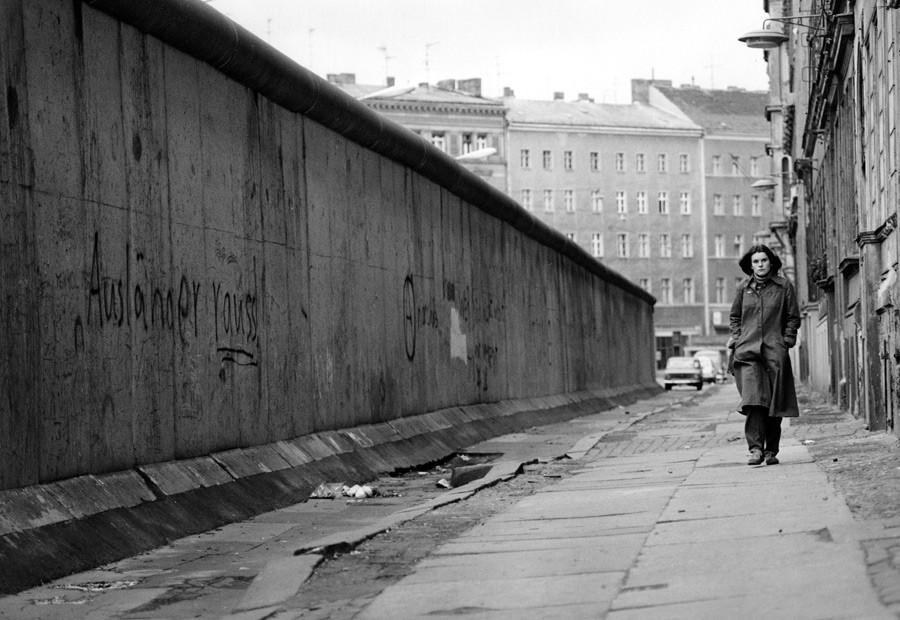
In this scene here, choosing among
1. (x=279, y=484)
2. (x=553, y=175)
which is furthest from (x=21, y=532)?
(x=553, y=175)

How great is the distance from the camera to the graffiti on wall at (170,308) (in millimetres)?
8789

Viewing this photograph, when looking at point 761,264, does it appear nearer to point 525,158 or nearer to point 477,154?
point 477,154

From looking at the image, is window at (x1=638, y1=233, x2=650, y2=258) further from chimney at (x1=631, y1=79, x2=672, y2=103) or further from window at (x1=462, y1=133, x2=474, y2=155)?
window at (x1=462, y1=133, x2=474, y2=155)

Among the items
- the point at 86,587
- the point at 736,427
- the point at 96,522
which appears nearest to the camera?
the point at 86,587

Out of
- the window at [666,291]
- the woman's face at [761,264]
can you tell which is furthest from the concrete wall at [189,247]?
the window at [666,291]

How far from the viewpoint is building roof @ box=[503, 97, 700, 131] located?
331ft

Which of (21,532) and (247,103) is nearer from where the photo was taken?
(21,532)

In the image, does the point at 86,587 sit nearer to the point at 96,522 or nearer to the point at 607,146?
the point at 96,522

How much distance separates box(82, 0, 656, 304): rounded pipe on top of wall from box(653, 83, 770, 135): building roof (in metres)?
89.1

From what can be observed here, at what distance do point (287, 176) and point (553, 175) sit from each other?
8943cm

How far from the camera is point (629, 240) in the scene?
10562 cm

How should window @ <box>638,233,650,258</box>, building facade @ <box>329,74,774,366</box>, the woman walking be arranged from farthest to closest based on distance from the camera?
window @ <box>638,233,650,258</box> → building facade @ <box>329,74,774,366</box> → the woman walking

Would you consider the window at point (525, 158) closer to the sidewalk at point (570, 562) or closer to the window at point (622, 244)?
the window at point (622, 244)

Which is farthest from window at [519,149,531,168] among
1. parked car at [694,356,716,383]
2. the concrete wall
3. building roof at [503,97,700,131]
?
the concrete wall
